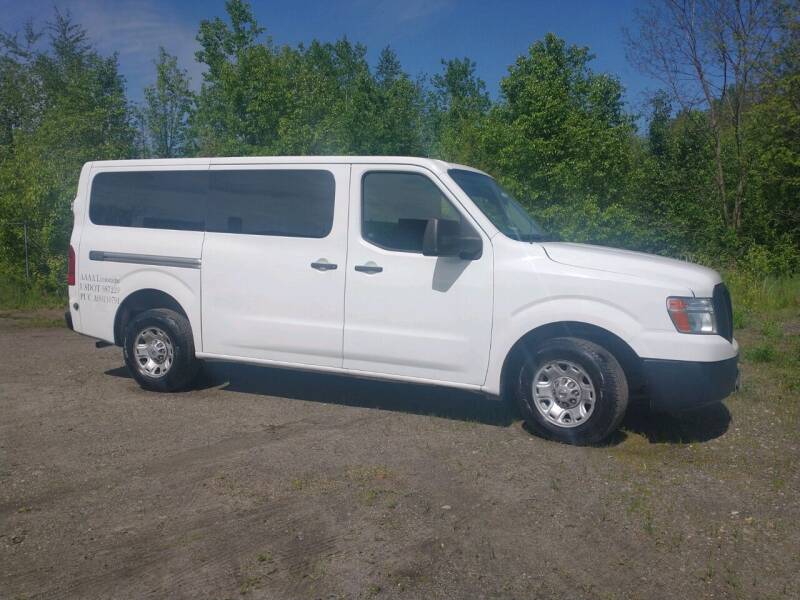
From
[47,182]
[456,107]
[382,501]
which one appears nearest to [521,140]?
[47,182]

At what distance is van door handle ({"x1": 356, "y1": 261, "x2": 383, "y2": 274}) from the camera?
20.7ft

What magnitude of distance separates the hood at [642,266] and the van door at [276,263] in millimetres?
1865

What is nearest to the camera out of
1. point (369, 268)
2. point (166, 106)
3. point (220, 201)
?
point (369, 268)

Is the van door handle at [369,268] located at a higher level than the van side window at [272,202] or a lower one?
lower

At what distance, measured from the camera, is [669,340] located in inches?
214

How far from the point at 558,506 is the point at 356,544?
1.30 m

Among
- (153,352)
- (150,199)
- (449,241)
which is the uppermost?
(150,199)

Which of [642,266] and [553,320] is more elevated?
[642,266]

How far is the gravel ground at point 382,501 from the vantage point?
3674mm

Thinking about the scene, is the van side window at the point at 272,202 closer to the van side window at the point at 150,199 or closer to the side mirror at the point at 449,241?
the van side window at the point at 150,199

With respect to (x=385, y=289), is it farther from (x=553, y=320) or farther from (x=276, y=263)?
(x=553, y=320)

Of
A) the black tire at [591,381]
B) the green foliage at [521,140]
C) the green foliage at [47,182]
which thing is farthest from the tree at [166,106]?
the black tire at [591,381]

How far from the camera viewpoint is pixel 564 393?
573 centimetres

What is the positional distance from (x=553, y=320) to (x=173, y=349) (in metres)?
3.66
